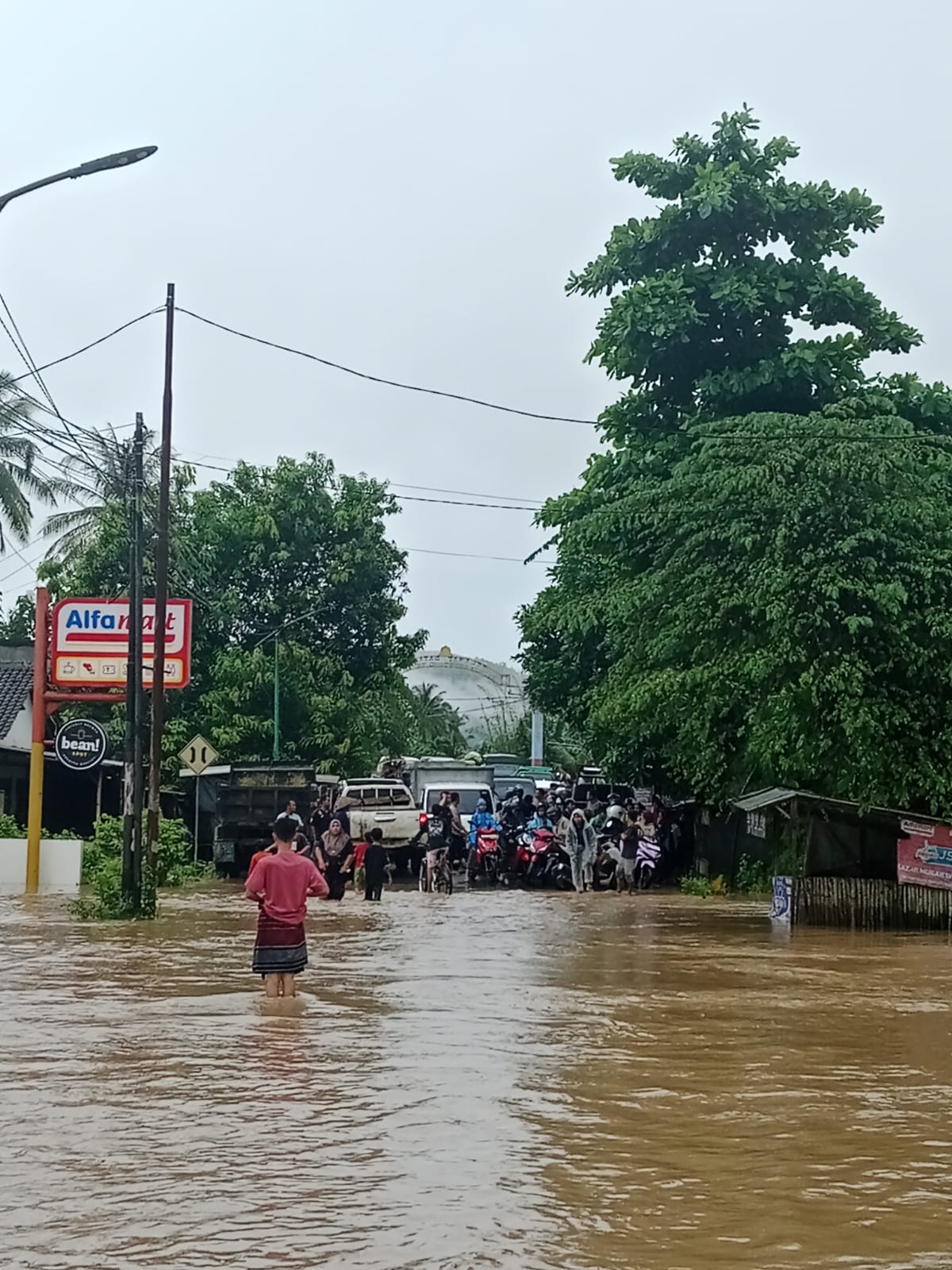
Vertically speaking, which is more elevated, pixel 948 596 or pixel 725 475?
pixel 725 475

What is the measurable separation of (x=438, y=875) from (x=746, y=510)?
11.0 meters

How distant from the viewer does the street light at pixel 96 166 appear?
48.2 ft

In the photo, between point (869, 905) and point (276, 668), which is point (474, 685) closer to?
point (276, 668)

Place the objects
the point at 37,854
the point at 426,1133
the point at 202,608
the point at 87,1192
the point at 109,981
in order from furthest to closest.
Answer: the point at 202,608, the point at 37,854, the point at 109,981, the point at 426,1133, the point at 87,1192

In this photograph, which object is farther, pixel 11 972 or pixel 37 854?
pixel 37 854

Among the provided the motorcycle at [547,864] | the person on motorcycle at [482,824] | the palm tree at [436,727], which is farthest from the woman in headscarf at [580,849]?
the palm tree at [436,727]

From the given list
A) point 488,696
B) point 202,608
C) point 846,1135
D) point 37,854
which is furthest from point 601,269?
point 488,696

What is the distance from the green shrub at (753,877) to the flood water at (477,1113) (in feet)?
39.9

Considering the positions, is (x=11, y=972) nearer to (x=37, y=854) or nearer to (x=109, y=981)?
(x=109, y=981)

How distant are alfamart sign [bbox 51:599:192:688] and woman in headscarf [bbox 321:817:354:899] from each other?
15.4 feet

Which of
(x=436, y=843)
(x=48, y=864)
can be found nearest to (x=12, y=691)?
(x=48, y=864)

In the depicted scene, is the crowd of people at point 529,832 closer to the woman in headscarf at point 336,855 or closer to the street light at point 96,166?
the woman in headscarf at point 336,855

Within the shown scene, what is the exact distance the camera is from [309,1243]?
6895mm

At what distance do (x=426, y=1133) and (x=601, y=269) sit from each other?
27557 mm
